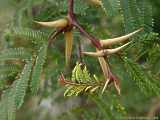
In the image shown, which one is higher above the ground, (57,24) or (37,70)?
(57,24)

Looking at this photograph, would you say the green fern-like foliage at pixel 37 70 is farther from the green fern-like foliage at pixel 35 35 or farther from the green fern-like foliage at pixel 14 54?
the green fern-like foliage at pixel 14 54

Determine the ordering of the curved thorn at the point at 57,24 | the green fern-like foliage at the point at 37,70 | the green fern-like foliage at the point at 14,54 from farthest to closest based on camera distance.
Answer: the green fern-like foliage at the point at 14,54
the green fern-like foliage at the point at 37,70
the curved thorn at the point at 57,24

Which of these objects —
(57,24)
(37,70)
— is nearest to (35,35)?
(37,70)

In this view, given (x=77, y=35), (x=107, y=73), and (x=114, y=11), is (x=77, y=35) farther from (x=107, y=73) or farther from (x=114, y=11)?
(x=107, y=73)

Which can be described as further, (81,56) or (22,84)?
(81,56)

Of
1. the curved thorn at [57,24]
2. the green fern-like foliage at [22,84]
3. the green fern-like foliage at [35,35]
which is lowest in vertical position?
the green fern-like foliage at [22,84]

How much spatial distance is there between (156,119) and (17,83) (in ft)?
2.06

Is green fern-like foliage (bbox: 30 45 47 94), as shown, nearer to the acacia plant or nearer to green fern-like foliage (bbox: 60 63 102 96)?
the acacia plant

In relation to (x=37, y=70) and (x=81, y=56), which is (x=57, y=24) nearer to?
(x=37, y=70)

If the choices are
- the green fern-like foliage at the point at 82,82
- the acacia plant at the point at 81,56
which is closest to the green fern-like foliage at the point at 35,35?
the acacia plant at the point at 81,56

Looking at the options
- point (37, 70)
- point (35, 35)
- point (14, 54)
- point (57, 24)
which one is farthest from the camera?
point (14, 54)

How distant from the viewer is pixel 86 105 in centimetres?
224

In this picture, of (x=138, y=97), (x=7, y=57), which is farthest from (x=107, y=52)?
(x=138, y=97)

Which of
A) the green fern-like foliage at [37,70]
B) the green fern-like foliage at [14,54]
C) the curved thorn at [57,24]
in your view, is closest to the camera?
the curved thorn at [57,24]
